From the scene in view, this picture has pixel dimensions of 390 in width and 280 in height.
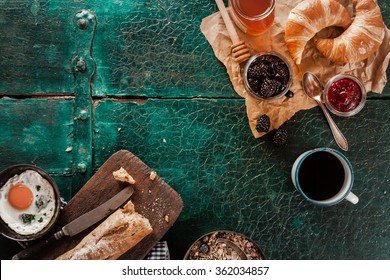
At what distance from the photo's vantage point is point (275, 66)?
1.72 meters

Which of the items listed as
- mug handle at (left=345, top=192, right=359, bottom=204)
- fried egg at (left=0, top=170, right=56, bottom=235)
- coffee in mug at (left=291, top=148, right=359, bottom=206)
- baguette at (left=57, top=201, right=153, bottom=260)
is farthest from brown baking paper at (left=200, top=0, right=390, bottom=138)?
fried egg at (left=0, top=170, right=56, bottom=235)

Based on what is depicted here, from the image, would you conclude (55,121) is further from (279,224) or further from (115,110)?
(279,224)

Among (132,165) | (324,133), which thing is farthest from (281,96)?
(132,165)

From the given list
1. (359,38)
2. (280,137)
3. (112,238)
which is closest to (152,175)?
(112,238)

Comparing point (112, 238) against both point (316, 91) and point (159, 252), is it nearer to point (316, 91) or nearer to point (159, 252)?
point (159, 252)

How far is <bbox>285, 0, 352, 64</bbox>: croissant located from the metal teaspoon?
0.10 metres

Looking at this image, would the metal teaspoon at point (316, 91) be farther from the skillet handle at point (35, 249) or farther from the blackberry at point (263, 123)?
the skillet handle at point (35, 249)

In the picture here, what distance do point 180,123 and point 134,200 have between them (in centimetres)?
33

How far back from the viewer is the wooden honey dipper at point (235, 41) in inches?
68.3

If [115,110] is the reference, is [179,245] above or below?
below

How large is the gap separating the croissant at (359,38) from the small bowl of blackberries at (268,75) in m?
0.16

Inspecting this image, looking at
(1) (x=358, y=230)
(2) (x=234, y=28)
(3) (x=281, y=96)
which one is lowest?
(1) (x=358, y=230)

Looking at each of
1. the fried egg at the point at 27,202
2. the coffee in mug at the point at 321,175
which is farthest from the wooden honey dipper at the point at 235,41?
the fried egg at the point at 27,202
